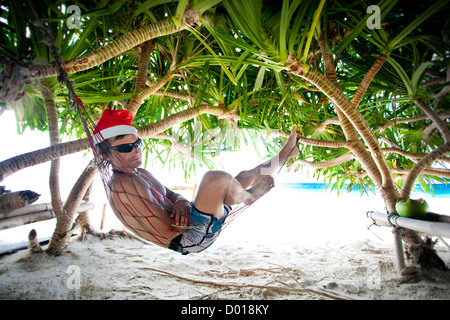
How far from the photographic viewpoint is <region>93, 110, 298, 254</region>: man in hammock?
810 mm

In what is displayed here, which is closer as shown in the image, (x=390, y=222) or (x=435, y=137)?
(x=435, y=137)

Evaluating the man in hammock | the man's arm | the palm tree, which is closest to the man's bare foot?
the man in hammock

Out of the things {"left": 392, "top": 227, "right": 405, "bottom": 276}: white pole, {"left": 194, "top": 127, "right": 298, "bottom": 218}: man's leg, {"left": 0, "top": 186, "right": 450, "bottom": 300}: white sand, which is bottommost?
{"left": 0, "top": 186, "right": 450, "bottom": 300}: white sand

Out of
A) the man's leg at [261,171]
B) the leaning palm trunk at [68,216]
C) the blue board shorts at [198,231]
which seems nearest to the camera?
the blue board shorts at [198,231]

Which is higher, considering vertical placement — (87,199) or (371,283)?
(87,199)

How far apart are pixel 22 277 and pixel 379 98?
2.02 meters

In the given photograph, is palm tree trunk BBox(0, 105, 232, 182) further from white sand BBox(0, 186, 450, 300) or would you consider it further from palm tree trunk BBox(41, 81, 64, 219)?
white sand BBox(0, 186, 450, 300)

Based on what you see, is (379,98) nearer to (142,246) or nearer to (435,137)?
(435,137)

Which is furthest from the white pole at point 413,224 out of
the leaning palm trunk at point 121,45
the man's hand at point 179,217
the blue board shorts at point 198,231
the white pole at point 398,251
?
the leaning palm trunk at point 121,45

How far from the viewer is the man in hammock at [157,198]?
0.81 metres

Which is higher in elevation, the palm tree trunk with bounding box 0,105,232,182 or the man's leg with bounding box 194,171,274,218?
the palm tree trunk with bounding box 0,105,232,182

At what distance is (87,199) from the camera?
196cm

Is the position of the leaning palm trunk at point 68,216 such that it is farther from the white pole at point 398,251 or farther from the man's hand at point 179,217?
the white pole at point 398,251

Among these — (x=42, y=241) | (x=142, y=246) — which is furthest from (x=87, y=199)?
(x=142, y=246)
